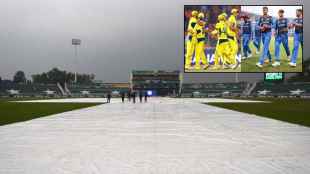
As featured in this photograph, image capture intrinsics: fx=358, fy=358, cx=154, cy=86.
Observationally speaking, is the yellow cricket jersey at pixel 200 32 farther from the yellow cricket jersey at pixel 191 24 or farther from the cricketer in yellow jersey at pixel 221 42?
the cricketer in yellow jersey at pixel 221 42

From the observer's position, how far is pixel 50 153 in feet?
27.7

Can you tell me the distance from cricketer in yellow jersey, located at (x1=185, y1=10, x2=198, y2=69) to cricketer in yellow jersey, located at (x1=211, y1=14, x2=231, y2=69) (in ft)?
9.39

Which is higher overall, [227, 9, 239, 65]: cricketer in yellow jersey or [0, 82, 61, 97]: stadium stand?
[227, 9, 239, 65]: cricketer in yellow jersey

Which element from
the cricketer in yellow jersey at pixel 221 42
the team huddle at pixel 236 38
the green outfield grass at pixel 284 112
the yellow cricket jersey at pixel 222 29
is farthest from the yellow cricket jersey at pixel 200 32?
the green outfield grass at pixel 284 112

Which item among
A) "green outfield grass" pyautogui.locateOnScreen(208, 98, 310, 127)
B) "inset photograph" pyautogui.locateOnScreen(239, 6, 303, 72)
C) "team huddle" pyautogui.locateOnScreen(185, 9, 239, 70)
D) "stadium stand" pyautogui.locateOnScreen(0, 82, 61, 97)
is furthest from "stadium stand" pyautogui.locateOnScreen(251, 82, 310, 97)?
"green outfield grass" pyautogui.locateOnScreen(208, 98, 310, 127)

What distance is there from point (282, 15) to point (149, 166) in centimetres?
4843

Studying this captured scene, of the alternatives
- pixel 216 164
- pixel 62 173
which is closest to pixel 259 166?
pixel 216 164

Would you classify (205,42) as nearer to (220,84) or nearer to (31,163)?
(31,163)

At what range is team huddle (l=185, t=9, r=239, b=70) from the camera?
49281 mm

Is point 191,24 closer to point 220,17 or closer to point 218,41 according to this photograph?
point 220,17

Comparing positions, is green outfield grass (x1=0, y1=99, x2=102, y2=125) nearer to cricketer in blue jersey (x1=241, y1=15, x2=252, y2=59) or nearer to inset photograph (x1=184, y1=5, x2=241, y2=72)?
inset photograph (x1=184, y1=5, x2=241, y2=72)

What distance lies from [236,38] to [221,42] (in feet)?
7.22

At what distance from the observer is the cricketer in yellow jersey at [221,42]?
49406 millimetres

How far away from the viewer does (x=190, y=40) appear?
49.6 meters
